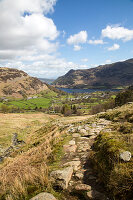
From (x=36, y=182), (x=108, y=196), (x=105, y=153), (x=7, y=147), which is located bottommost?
(x=7, y=147)

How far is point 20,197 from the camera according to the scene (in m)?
4.69

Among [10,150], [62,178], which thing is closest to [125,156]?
[62,178]

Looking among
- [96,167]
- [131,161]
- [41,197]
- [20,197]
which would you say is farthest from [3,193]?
[131,161]

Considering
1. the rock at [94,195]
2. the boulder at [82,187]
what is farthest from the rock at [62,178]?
the rock at [94,195]

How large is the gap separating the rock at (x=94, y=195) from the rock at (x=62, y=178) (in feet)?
3.34

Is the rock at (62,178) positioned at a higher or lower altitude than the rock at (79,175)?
higher

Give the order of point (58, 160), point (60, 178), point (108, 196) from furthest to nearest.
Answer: point (58, 160), point (60, 178), point (108, 196)

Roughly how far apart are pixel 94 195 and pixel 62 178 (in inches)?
56.0

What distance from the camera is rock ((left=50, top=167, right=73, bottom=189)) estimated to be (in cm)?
488

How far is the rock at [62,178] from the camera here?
488 cm

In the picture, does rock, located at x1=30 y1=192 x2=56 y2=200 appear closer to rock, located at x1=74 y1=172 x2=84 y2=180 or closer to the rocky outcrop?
rock, located at x1=74 y1=172 x2=84 y2=180

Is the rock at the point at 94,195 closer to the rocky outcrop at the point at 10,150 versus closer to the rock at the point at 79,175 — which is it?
the rock at the point at 79,175

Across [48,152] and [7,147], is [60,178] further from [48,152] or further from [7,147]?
[7,147]

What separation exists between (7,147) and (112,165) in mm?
24622
